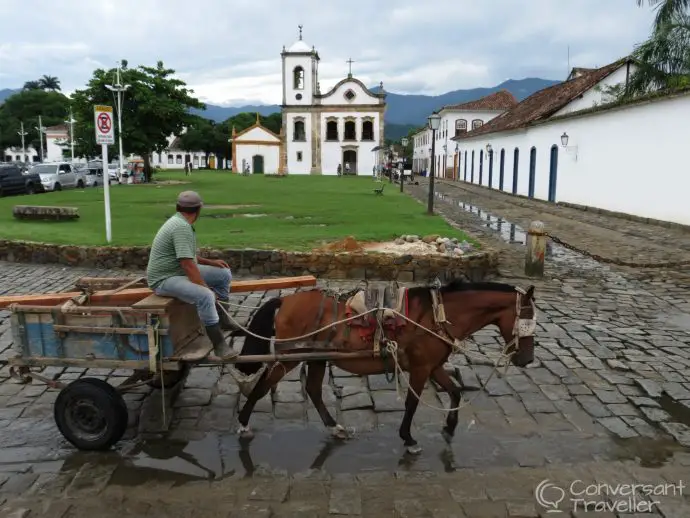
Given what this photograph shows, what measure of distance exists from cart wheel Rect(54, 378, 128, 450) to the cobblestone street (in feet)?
0.45

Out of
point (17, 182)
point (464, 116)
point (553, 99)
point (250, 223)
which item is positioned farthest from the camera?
point (464, 116)

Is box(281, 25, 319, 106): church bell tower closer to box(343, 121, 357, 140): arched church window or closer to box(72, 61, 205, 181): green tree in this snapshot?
box(343, 121, 357, 140): arched church window

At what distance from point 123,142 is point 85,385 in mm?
35574

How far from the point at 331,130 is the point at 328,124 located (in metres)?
0.77

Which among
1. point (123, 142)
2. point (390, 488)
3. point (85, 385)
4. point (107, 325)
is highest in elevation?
point (123, 142)

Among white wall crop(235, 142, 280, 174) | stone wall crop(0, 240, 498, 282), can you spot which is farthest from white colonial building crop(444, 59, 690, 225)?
white wall crop(235, 142, 280, 174)

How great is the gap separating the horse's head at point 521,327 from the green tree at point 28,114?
327 feet

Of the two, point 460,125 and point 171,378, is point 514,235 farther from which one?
point 460,125

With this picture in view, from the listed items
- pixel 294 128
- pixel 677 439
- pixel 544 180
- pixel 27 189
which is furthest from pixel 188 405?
pixel 294 128

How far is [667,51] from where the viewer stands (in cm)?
1798

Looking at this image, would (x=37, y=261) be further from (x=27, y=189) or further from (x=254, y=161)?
(x=254, y=161)

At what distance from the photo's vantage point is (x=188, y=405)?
539cm

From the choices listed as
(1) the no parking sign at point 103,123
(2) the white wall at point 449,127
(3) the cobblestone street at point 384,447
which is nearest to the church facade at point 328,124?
(2) the white wall at point 449,127

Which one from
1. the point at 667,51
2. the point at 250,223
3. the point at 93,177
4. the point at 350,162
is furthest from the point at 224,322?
the point at 350,162
